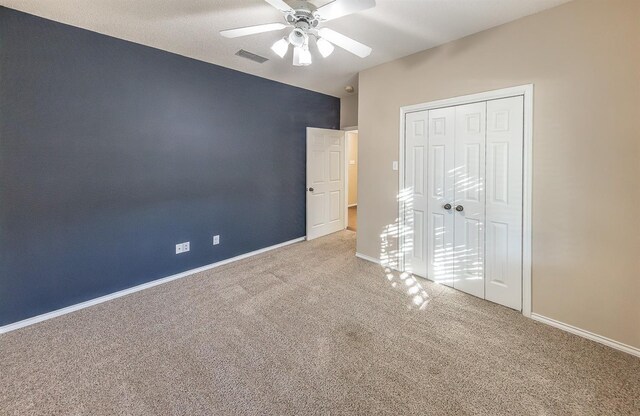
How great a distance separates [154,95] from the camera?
9.83ft

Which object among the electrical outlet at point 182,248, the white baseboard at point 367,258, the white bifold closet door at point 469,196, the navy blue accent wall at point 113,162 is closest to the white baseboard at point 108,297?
the navy blue accent wall at point 113,162

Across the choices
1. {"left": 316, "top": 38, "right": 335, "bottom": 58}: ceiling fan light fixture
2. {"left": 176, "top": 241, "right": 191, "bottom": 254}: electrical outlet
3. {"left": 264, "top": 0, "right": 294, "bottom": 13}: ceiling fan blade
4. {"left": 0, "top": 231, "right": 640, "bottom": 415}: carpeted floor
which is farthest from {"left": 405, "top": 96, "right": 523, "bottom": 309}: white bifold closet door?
{"left": 176, "top": 241, "right": 191, "bottom": 254}: electrical outlet

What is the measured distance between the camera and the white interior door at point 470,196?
8.82 ft

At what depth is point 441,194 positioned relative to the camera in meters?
3.01

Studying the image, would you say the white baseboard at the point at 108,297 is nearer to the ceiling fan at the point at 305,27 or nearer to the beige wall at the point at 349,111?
the ceiling fan at the point at 305,27

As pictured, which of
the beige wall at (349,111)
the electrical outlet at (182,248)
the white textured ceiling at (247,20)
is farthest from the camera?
the beige wall at (349,111)

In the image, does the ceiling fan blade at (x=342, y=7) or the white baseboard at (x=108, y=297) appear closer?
the ceiling fan blade at (x=342, y=7)

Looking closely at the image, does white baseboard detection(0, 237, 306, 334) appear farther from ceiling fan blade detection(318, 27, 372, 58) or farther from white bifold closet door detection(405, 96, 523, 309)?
ceiling fan blade detection(318, 27, 372, 58)

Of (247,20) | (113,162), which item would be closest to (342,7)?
(247,20)

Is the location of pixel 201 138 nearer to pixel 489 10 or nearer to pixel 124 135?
pixel 124 135

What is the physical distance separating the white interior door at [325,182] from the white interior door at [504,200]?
9.03 ft

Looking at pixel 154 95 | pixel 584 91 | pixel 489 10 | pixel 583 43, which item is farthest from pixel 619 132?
pixel 154 95

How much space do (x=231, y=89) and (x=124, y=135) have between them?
1407 millimetres

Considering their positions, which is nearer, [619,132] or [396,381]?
[396,381]
